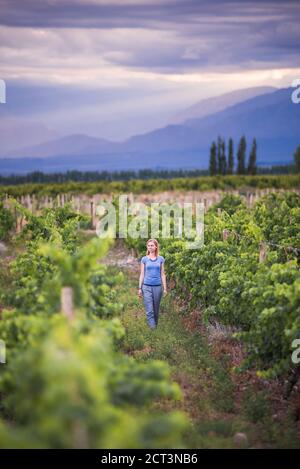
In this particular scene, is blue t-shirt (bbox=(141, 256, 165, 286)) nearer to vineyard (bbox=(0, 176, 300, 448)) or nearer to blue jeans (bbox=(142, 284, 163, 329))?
blue jeans (bbox=(142, 284, 163, 329))

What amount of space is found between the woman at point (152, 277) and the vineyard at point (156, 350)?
0.61 m

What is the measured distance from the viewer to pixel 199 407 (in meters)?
9.26

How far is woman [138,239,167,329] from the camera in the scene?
12.0m

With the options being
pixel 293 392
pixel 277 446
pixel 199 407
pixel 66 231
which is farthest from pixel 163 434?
pixel 66 231

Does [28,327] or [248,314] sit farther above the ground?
[28,327]

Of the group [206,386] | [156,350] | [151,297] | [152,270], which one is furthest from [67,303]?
[151,297]

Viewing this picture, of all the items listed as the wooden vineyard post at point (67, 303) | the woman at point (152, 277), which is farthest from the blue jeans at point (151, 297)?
the wooden vineyard post at point (67, 303)

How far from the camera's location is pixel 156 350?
1138cm

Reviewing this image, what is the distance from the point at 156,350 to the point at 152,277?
4.59ft

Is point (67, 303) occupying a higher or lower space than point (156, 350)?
higher

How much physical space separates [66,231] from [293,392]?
5.96m

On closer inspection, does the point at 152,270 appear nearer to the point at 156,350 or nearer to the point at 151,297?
the point at 151,297

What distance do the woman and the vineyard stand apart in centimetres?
61

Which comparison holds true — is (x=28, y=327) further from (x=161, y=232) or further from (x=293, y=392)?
(x=161, y=232)
